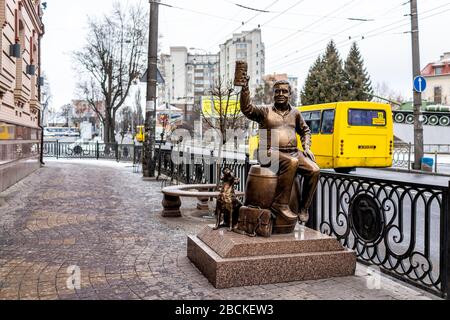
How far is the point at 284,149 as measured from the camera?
461 centimetres

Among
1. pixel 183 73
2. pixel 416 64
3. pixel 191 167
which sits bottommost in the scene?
pixel 191 167

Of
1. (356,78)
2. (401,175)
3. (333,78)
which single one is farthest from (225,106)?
(356,78)

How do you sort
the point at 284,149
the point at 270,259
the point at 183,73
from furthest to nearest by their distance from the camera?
1. the point at 183,73
2. the point at 284,149
3. the point at 270,259

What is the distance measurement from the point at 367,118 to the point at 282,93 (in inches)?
541

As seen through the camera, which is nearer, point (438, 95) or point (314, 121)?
point (314, 121)

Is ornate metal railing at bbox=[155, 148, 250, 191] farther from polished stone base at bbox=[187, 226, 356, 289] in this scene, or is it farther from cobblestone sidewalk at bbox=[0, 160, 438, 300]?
polished stone base at bbox=[187, 226, 356, 289]

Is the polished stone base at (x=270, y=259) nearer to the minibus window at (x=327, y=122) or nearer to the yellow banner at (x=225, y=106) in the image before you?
the yellow banner at (x=225, y=106)

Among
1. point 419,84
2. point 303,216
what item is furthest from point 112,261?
point 419,84

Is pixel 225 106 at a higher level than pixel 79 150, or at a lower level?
higher

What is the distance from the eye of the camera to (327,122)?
17.6 metres

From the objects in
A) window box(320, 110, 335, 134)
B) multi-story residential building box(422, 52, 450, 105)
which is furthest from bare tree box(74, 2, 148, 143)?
multi-story residential building box(422, 52, 450, 105)

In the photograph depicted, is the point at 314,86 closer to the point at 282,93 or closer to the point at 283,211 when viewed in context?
the point at 282,93

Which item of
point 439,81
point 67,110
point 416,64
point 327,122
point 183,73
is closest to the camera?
point 327,122

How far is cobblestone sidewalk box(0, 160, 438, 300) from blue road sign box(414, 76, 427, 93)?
13088mm
